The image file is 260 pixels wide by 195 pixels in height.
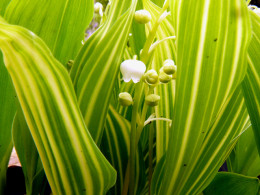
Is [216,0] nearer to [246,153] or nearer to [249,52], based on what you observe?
[249,52]

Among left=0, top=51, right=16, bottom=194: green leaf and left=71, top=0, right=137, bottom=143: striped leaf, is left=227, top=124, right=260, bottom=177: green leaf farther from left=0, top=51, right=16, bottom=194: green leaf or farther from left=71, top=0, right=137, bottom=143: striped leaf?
left=0, top=51, right=16, bottom=194: green leaf

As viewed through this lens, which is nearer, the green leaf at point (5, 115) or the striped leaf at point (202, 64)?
the striped leaf at point (202, 64)

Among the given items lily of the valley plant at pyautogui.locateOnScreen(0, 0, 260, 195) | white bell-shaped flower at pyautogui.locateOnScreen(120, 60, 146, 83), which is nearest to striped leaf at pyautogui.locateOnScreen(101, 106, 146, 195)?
lily of the valley plant at pyautogui.locateOnScreen(0, 0, 260, 195)

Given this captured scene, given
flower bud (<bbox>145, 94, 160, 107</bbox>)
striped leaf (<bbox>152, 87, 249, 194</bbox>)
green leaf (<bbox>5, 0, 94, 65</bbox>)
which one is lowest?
striped leaf (<bbox>152, 87, 249, 194</bbox>)

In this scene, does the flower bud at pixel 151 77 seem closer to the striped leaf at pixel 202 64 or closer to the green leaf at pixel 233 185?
the striped leaf at pixel 202 64

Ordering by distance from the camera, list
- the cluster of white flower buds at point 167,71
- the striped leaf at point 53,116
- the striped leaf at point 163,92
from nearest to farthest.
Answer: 1. the striped leaf at point 53,116
2. the cluster of white flower buds at point 167,71
3. the striped leaf at point 163,92

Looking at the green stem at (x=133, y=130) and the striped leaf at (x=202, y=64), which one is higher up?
the striped leaf at (x=202, y=64)

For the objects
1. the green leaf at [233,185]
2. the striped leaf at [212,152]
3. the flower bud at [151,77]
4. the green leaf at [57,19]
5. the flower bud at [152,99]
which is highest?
the green leaf at [57,19]

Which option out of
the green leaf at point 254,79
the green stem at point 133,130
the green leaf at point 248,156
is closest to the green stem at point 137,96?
the green stem at point 133,130
